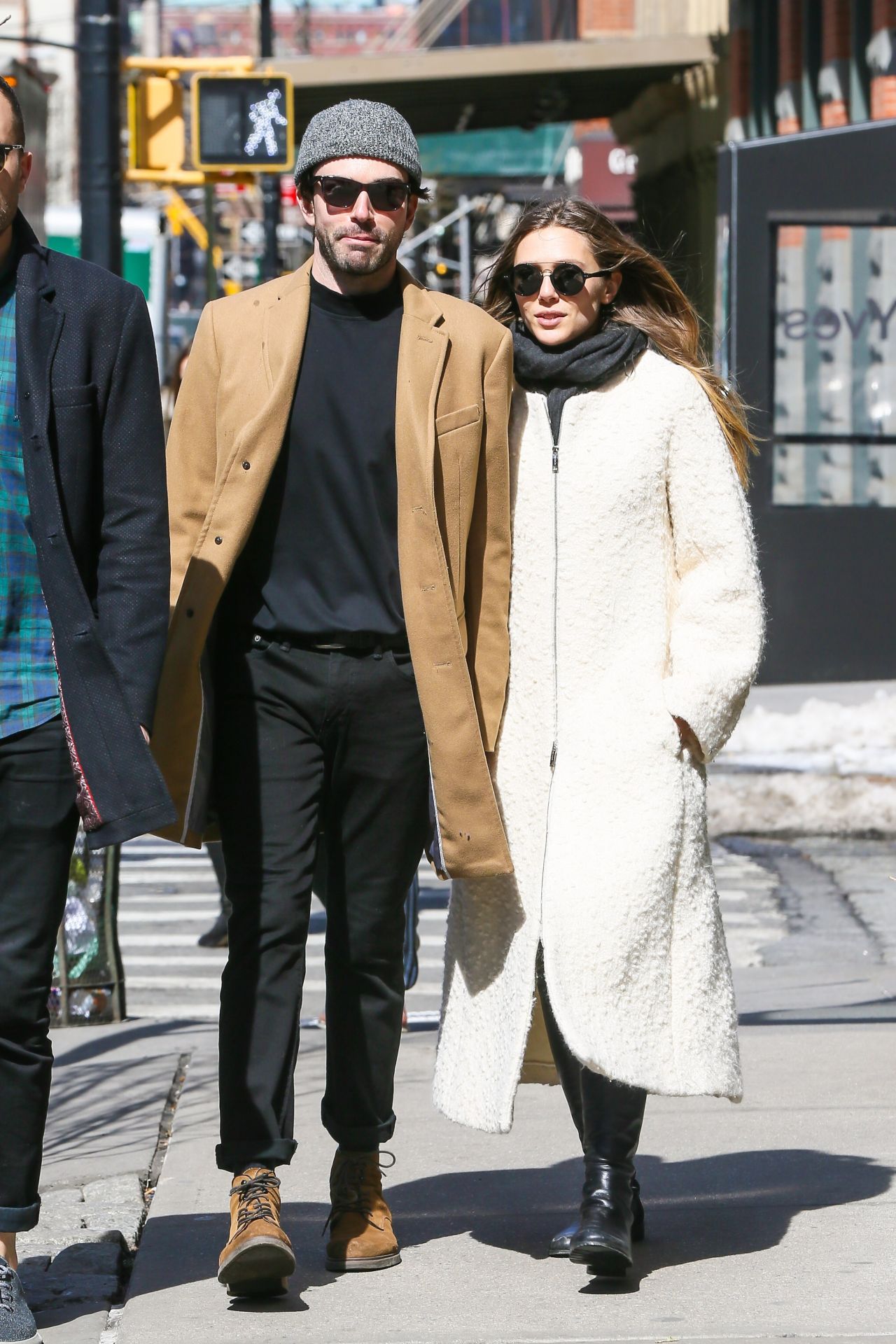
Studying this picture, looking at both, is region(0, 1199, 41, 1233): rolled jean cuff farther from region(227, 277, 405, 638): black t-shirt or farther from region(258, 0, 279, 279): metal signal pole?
region(258, 0, 279, 279): metal signal pole

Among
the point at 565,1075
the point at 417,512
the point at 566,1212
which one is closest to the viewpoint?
the point at 417,512

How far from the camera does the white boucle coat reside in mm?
3996

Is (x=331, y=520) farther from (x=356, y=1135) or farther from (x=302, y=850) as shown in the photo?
(x=356, y=1135)

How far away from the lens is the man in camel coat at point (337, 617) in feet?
12.8

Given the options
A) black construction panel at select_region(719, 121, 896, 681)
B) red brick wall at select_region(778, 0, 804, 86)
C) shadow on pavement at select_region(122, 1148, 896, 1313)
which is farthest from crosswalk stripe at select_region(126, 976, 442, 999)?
red brick wall at select_region(778, 0, 804, 86)

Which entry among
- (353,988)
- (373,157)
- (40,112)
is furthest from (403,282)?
(40,112)

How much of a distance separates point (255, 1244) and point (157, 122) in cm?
1004

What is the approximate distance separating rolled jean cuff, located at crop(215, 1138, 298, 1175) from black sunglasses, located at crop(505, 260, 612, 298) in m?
1.67

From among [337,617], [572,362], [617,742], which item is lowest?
[617,742]

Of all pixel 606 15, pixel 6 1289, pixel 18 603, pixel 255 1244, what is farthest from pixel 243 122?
pixel 606 15

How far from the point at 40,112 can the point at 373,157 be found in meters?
28.8

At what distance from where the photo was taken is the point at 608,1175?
13.1 ft

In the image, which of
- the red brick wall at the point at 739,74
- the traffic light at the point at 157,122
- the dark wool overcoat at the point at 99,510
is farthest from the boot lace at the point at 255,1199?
the red brick wall at the point at 739,74

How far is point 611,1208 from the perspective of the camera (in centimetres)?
395
